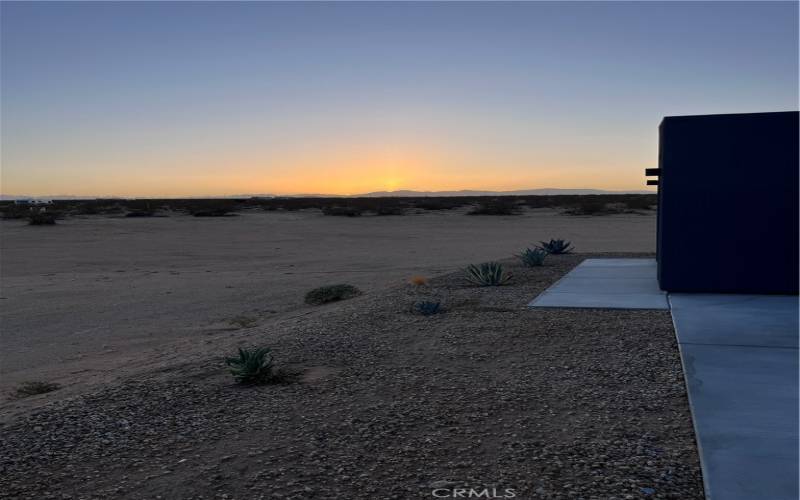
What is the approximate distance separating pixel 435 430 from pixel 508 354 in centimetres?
221

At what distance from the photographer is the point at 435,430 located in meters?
4.71

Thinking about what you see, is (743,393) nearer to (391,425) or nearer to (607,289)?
(391,425)

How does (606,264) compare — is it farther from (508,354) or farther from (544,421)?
(544,421)

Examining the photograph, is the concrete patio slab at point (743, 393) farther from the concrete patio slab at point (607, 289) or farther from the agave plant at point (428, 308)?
the agave plant at point (428, 308)

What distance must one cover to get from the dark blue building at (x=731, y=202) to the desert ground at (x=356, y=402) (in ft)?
6.45

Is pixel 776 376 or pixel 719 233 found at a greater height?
pixel 719 233

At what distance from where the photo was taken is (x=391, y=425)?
4.84 meters

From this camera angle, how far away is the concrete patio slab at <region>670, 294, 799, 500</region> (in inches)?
149

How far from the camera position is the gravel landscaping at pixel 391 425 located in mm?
3949

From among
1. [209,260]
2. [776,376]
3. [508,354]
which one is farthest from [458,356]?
[209,260]

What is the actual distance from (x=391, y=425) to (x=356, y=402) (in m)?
0.63

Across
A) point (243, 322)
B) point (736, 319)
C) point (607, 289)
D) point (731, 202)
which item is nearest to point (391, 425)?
point (736, 319)

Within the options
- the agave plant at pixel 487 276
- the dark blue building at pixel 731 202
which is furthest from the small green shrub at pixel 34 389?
the dark blue building at pixel 731 202

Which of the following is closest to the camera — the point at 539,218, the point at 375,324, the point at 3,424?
the point at 3,424
